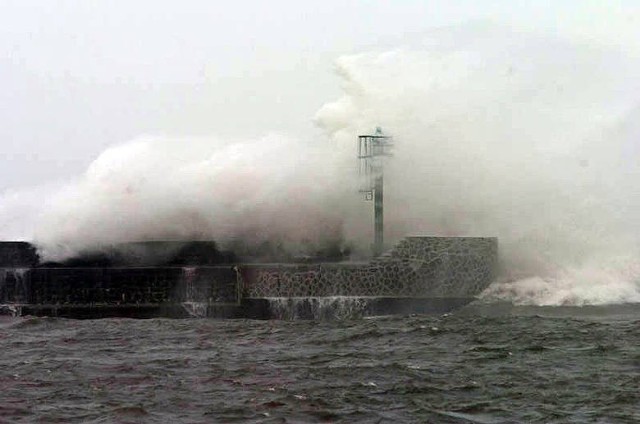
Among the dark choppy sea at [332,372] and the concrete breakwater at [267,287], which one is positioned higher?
the concrete breakwater at [267,287]

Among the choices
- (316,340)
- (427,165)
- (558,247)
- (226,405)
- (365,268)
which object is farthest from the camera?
(427,165)

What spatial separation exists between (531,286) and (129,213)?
25.9ft

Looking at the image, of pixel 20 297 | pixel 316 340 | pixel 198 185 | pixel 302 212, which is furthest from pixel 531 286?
pixel 20 297

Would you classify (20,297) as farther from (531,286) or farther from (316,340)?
(531,286)

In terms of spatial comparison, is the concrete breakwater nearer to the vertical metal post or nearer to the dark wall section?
the dark wall section

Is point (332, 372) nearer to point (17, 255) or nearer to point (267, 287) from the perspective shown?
point (267, 287)

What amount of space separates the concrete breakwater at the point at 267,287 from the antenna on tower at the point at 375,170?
4.39ft

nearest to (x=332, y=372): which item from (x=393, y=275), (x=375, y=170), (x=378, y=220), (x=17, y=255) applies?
(x=393, y=275)

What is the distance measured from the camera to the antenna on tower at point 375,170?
1572cm

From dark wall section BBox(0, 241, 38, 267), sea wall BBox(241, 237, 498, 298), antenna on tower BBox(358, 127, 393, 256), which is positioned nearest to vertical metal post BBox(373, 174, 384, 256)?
antenna on tower BBox(358, 127, 393, 256)

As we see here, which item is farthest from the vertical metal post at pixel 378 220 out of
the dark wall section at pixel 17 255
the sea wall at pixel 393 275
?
the dark wall section at pixel 17 255

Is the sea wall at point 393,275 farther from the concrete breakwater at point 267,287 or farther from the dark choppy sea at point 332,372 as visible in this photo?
the dark choppy sea at point 332,372

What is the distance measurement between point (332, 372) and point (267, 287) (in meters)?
6.07

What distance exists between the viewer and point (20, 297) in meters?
14.6
